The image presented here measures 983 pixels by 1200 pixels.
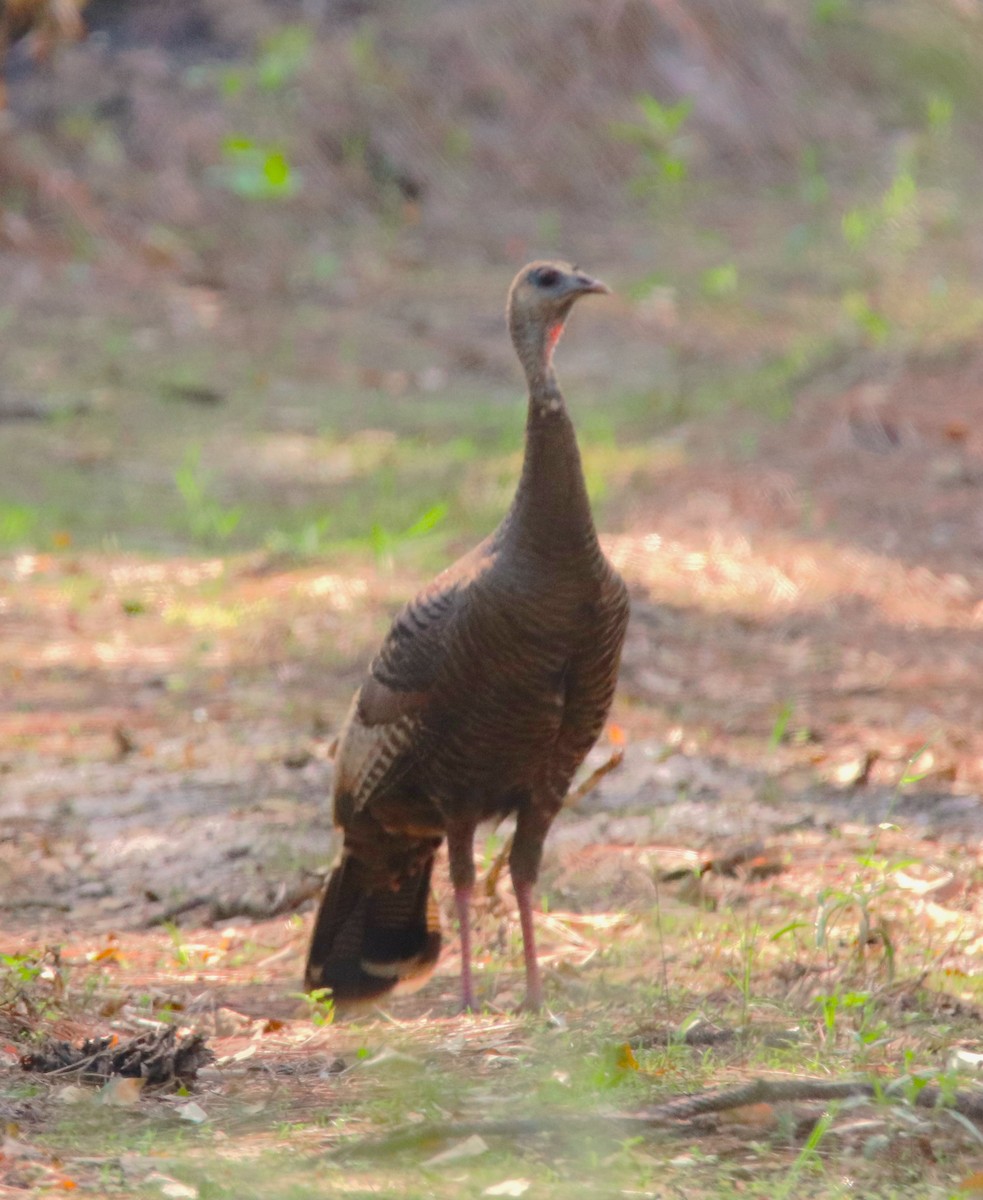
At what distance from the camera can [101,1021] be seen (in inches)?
173

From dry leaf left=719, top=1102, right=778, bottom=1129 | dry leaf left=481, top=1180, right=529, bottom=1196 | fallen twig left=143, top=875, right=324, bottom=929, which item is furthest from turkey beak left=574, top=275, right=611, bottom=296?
dry leaf left=481, top=1180, right=529, bottom=1196

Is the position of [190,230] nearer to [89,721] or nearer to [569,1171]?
[89,721]

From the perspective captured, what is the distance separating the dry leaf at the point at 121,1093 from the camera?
12.2ft

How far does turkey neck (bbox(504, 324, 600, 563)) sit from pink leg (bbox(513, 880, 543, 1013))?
0.96 metres

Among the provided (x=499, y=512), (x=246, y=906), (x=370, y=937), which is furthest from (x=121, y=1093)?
(x=499, y=512)

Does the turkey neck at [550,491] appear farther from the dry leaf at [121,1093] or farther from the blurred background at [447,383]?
the dry leaf at [121,1093]

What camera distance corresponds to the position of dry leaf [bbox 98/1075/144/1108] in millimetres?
3719

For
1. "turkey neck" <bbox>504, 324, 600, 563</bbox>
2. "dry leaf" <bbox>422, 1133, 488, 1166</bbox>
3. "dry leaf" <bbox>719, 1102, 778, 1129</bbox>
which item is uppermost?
"turkey neck" <bbox>504, 324, 600, 563</bbox>

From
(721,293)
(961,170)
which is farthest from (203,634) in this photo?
(961,170)

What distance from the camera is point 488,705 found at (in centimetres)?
437

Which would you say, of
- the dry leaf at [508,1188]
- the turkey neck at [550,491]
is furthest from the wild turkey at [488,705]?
the dry leaf at [508,1188]

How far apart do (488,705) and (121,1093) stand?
1.19 metres

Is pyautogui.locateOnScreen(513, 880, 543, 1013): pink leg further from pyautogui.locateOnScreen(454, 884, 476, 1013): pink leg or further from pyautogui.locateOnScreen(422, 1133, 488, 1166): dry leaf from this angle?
pyautogui.locateOnScreen(422, 1133, 488, 1166): dry leaf

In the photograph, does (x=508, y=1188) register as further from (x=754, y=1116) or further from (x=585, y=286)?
(x=585, y=286)
